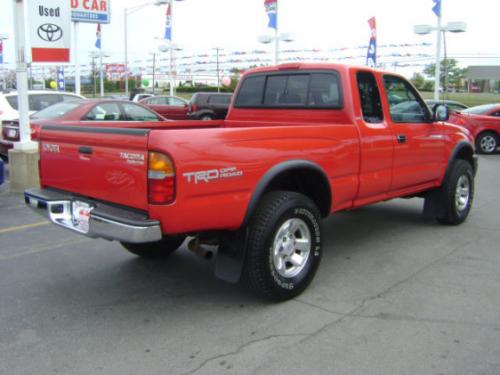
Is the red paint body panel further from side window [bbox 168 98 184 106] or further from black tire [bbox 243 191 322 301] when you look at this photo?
side window [bbox 168 98 184 106]

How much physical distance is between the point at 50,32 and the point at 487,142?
1275 centimetres

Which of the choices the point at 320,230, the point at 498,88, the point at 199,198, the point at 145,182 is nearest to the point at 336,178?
the point at 320,230

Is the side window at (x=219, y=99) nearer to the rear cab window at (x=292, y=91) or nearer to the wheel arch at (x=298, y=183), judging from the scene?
the rear cab window at (x=292, y=91)

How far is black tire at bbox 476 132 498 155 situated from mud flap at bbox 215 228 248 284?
1412cm

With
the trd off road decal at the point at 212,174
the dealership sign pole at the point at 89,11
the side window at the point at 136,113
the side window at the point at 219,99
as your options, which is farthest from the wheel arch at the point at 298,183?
the side window at the point at 219,99

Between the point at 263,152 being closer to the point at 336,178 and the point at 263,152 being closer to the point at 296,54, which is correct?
the point at 336,178

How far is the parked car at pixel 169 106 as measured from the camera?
23.0m

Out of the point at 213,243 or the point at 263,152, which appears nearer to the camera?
the point at 263,152

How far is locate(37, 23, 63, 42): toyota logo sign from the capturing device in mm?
9211

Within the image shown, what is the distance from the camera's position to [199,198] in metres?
3.45

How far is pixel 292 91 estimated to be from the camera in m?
5.37

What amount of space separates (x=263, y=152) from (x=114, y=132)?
107 cm

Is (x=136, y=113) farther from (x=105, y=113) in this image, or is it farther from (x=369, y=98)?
(x=369, y=98)

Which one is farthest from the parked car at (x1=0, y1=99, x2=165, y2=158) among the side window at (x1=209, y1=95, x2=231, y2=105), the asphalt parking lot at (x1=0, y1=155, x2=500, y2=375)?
the side window at (x1=209, y1=95, x2=231, y2=105)
